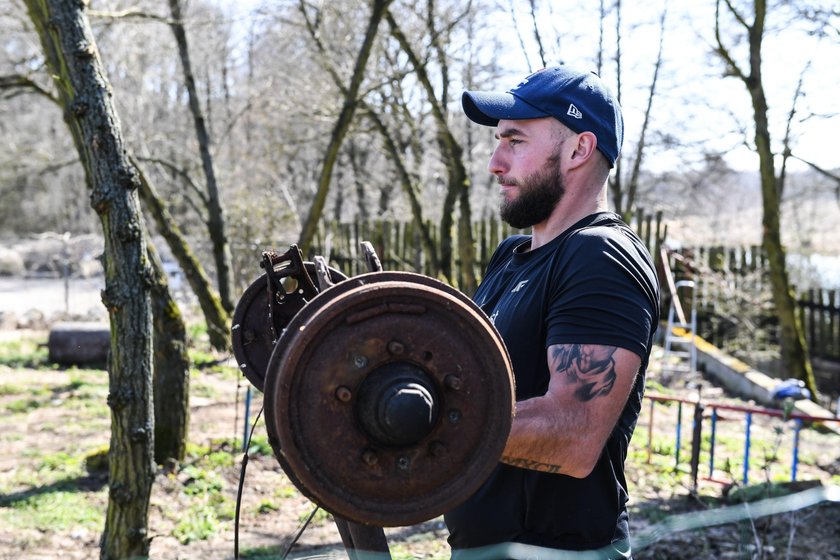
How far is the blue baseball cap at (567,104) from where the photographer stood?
2.05 m

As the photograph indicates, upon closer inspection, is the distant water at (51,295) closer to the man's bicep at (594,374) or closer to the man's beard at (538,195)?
the man's beard at (538,195)

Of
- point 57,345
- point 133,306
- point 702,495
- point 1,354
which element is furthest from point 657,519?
point 1,354

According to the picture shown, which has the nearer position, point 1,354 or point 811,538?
point 811,538

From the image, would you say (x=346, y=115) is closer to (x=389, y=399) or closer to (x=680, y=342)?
(x=680, y=342)

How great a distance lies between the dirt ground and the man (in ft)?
6.75

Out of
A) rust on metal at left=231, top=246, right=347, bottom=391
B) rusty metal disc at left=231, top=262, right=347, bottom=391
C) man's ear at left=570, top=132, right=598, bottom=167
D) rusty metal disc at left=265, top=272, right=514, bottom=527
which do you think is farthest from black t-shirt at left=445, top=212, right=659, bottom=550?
rusty metal disc at left=231, top=262, right=347, bottom=391

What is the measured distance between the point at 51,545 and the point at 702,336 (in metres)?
11.8

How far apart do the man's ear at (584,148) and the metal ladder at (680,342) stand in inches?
380

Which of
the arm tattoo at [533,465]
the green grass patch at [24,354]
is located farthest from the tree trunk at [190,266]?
the arm tattoo at [533,465]

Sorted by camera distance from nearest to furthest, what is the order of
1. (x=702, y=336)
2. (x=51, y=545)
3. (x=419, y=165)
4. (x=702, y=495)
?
1. (x=51, y=545)
2. (x=702, y=495)
3. (x=702, y=336)
4. (x=419, y=165)

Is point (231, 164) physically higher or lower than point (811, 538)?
higher

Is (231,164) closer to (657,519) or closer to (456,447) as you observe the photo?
(657,519)

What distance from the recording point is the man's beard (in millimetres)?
2080

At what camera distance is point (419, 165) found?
16.8 metres
